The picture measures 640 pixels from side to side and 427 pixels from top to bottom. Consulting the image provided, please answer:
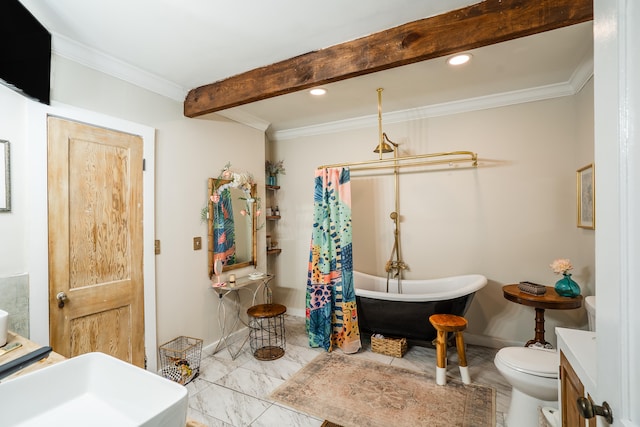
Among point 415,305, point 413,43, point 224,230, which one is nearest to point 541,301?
point 415,305

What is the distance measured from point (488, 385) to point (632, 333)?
2.17 meters

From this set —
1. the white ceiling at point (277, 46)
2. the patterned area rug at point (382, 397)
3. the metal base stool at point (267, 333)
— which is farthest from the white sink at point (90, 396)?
the metal base stool at point (267, 333)

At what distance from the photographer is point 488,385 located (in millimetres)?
2438

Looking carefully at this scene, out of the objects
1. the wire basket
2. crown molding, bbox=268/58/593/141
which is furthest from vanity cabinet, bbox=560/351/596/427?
the wire basket

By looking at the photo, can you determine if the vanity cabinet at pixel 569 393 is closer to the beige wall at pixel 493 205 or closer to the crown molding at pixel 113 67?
the beige wall at pixel 493 205

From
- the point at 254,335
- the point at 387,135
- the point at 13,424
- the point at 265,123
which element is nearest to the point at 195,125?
the point at 265,123

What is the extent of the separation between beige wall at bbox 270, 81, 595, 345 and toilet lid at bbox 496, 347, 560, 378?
1.22 meters

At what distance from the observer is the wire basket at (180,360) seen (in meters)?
2.51

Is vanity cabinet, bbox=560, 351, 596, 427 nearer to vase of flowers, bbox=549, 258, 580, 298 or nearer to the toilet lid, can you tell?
the toilet lid

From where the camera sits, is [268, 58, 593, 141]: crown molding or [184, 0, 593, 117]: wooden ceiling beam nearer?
[184, 0, 593, 117]: wooden ceiling beam

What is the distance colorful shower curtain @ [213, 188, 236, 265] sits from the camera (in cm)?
311

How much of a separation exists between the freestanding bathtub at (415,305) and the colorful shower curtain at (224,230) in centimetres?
135

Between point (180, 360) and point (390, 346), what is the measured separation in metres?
1.83

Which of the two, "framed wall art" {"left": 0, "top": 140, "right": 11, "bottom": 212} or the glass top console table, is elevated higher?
"framed wall art" {"left": 0, "top": 140, "right": 11, "bottom": 212}
